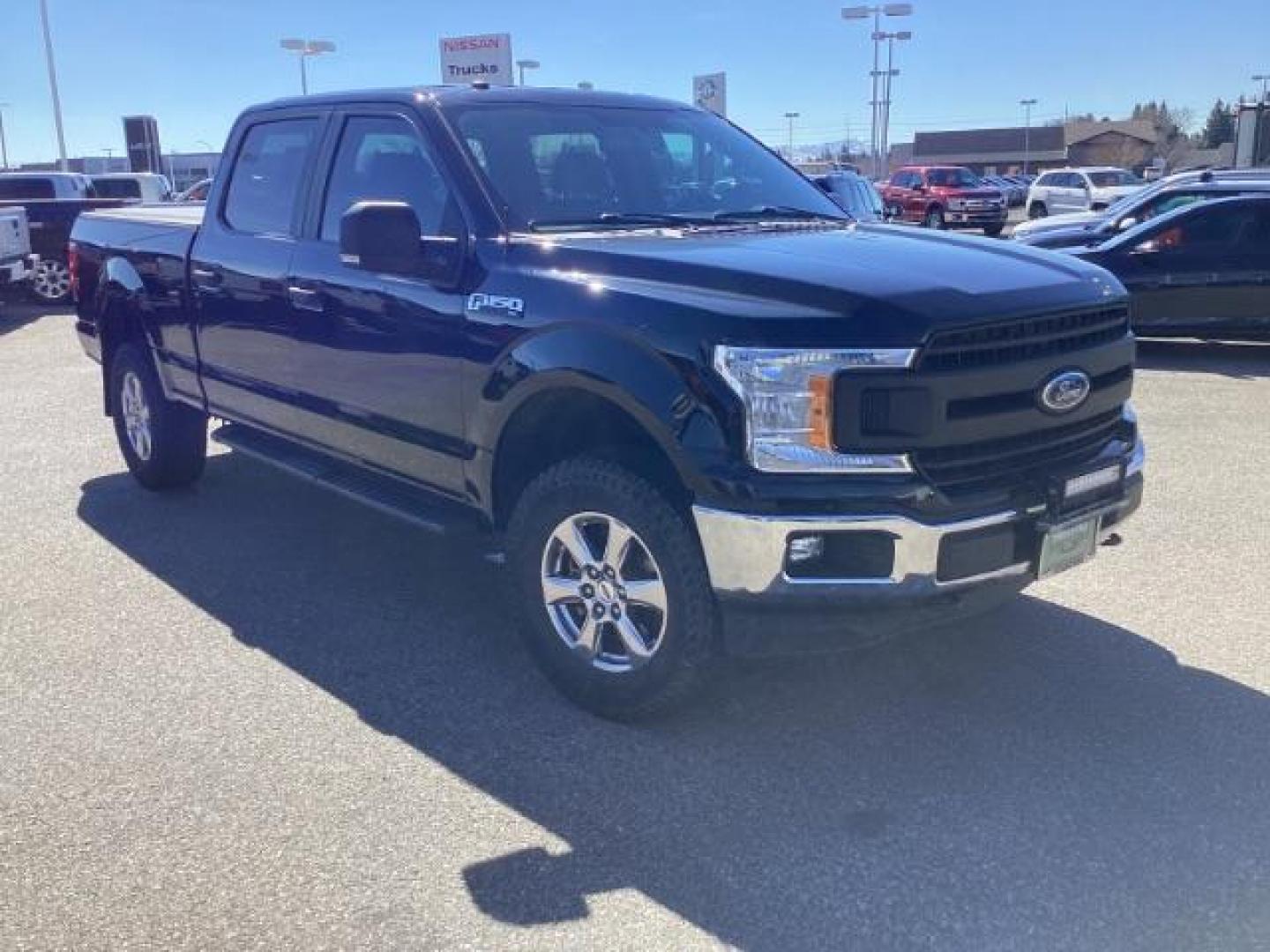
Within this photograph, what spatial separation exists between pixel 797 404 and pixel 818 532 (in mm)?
359

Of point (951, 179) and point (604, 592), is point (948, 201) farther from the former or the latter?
point (604, 592)

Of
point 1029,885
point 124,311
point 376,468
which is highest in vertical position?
point 124,311

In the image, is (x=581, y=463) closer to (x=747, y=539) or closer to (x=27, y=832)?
(x=747, y=539)

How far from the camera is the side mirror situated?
406 cm

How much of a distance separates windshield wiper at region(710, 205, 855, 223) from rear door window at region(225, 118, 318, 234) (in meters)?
1.89

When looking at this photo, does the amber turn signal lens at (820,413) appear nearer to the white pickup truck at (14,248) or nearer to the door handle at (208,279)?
the door handle at (208,279)

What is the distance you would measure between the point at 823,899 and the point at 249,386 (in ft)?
12.4

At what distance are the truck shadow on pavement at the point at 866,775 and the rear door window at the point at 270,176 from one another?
1674mm

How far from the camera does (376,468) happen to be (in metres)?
4.96

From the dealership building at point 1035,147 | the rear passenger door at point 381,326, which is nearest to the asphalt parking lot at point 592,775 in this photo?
the rear passenger door at point 381,326

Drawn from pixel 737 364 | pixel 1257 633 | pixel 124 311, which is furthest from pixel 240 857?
pixel 124 311

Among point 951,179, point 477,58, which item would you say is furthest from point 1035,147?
point 477,58

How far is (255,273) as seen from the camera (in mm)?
5367

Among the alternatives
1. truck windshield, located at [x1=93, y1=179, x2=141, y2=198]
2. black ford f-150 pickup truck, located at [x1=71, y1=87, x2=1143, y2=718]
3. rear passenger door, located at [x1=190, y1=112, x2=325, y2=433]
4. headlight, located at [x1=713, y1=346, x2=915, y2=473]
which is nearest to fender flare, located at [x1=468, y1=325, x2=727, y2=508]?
black ford f-150 pickup truck, located at [x1=71, y1=87, x2=1143, y2=718]
